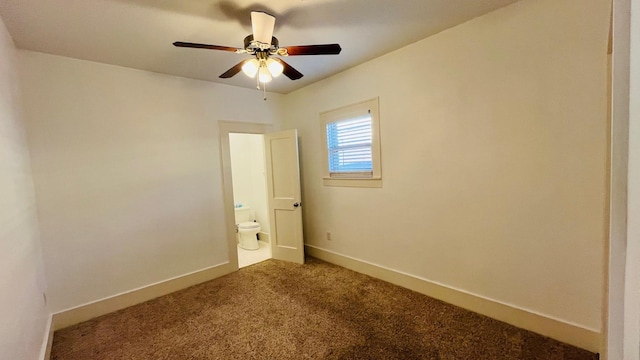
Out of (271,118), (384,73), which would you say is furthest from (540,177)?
(271,118)

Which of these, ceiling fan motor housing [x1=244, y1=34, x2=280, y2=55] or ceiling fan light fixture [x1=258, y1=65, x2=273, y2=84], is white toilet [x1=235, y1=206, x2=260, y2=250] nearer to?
ceiling fan light fixture [x1=258, y1=65, x2=273, y2=84]

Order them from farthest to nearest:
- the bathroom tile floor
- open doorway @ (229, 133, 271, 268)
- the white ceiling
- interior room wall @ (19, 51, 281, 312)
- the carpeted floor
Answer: open doorway @ (229, 133, 271, 268) < the bathroom tile floor < interior room wall @ (19, 51, 281, 312) < the carpeted floor < the white ceiling

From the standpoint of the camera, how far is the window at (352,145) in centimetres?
322

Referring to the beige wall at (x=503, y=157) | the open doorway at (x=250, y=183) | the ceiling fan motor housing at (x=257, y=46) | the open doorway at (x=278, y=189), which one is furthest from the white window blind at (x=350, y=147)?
the open doorway at (x=250, y=183)

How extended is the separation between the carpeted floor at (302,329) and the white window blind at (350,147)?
1.42m

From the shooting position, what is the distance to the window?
3219 millimetres

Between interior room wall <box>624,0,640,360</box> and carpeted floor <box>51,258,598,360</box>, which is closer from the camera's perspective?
interior room wall <box>624,0,640,360</box>

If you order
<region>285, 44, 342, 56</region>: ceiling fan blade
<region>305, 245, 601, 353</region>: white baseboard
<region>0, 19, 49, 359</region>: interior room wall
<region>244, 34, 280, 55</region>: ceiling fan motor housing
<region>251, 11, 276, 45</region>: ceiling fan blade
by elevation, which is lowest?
<region>305, 245, 601, 353</region>: white baseboard

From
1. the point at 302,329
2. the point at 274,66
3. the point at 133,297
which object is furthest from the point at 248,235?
the point at 274,66

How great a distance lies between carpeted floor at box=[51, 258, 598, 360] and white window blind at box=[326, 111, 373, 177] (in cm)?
142

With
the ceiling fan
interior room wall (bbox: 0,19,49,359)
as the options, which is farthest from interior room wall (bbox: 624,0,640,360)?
interior room wall (bbox: 0,19,49,359)

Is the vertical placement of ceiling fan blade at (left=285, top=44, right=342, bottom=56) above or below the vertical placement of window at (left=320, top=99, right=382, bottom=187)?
above

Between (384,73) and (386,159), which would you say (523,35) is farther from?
(386,159)

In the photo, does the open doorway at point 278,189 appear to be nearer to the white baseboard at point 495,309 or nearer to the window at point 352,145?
the window at point 352,145
